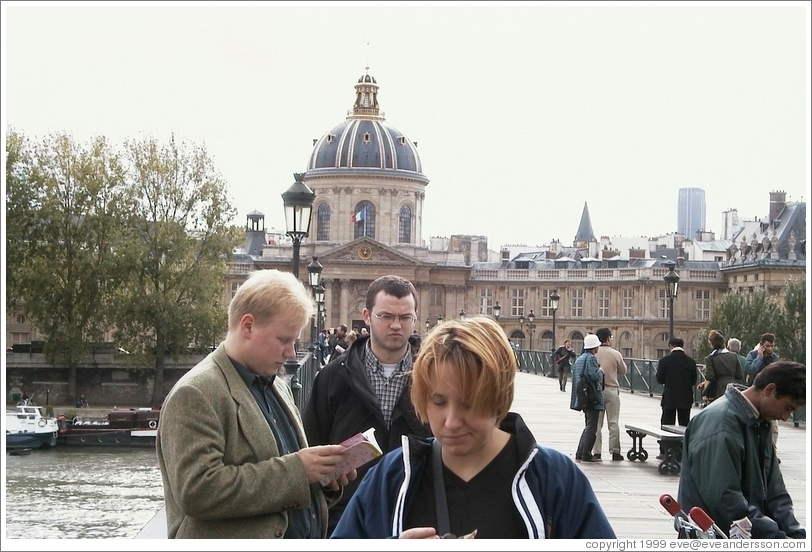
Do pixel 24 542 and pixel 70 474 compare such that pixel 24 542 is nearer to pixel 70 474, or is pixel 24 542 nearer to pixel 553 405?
pixel 553 405

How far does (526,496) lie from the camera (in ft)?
8.29

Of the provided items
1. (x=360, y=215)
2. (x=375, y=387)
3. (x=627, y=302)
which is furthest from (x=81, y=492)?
(x=360, y=215)

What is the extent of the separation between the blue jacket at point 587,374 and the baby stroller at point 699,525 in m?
8.21

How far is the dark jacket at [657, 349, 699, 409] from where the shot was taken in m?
13.0

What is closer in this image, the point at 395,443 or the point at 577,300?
the point at 395,443

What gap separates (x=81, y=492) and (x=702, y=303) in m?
54.1

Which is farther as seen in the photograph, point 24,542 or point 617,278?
point 617,278

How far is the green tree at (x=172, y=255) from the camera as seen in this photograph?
45.0m

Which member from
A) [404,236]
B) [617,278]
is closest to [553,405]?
[617,278]

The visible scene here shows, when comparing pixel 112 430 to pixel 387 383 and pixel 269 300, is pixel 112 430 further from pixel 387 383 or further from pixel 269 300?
pixel 269 300

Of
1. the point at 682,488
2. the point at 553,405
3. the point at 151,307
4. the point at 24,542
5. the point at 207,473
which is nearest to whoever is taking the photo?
the point at 24,542

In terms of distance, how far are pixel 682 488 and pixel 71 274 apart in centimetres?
4266

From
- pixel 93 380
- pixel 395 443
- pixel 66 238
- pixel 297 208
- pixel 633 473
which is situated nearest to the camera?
pixel 395 443

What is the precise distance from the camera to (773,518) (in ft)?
14.6
